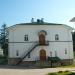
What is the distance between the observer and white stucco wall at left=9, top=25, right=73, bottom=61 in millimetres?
48844

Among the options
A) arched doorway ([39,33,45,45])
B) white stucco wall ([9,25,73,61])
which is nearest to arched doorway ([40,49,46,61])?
white stucco wall ([9,25,73,61])

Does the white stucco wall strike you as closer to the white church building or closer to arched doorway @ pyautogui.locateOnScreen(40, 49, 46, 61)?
the white church building

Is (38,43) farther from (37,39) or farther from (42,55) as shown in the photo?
(42,55)

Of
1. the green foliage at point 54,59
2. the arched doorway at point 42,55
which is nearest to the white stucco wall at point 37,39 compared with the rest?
the arched doorway at point 42,55

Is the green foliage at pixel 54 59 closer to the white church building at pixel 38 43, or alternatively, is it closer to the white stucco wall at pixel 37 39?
the white church building at pixel 38 43

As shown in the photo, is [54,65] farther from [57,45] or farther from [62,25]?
[62,25]

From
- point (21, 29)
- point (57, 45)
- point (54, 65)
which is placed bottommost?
point (54, 65)

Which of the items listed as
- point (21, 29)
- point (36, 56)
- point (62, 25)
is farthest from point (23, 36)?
point (62, 25)

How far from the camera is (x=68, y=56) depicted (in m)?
50.1

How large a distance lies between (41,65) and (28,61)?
3.51 m

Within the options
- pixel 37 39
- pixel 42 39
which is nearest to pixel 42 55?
pixel 42 39

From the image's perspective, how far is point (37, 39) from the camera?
49219 mm

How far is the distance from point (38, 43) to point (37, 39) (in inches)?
32.5

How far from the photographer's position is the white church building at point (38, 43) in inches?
1922
